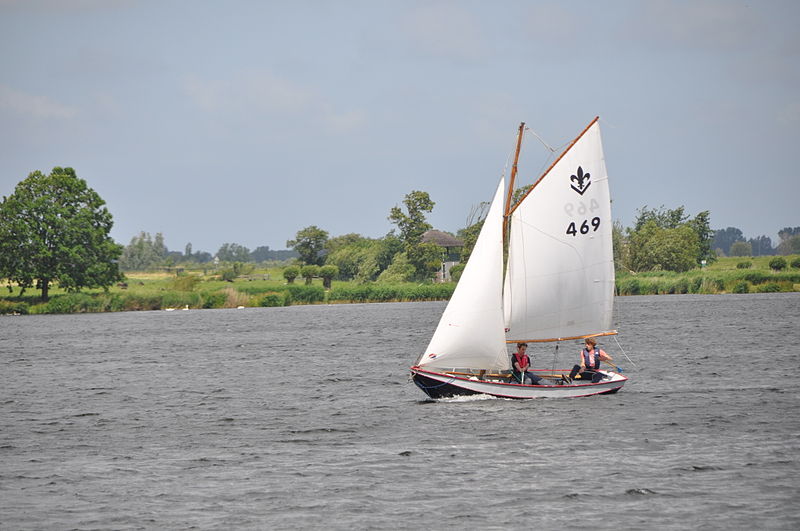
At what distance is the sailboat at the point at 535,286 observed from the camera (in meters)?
37.3

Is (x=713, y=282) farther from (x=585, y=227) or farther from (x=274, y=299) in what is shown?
(x=585, y=227)

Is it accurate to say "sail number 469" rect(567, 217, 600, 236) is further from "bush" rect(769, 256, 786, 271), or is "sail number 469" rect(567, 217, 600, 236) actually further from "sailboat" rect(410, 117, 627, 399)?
"bush" rect(769, 256, 786, 271)

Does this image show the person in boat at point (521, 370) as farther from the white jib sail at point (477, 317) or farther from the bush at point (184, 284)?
the bush at point (184, 284)

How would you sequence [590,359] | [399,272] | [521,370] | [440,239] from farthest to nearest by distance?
[440,239] → [399,272] → [590,359] → [521,370]

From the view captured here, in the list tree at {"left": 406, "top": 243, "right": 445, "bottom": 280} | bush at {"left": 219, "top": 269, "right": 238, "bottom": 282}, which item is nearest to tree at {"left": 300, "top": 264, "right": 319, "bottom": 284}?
bush at {"left": 219, "top": 269, "right": 238, "bottom": 282}

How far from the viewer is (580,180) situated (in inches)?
1522

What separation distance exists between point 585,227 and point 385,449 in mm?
13617

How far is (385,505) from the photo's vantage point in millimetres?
24625

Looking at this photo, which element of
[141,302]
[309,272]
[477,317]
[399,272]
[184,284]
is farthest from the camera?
[399,272]

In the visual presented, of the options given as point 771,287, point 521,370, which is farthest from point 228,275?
point 521,370

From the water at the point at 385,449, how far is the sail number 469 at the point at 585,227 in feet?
23.0

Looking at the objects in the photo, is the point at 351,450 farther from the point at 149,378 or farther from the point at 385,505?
the point at 149,378

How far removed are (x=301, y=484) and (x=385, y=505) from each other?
3.31 m

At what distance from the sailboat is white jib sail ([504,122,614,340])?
4 centimetres
